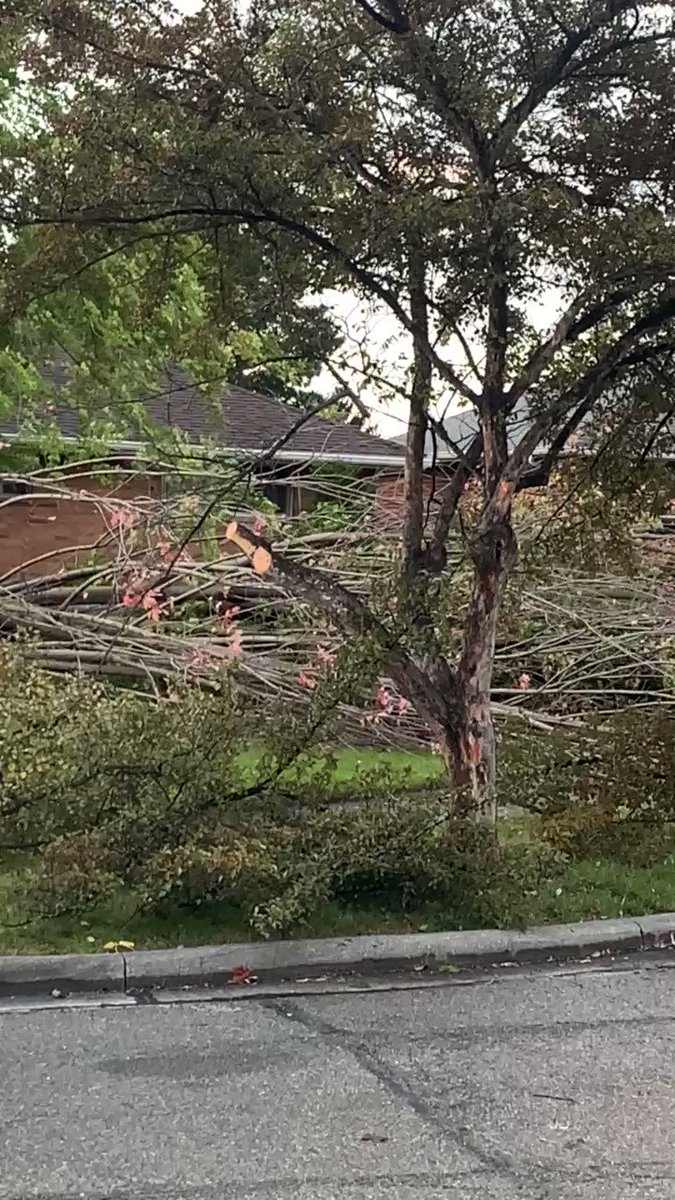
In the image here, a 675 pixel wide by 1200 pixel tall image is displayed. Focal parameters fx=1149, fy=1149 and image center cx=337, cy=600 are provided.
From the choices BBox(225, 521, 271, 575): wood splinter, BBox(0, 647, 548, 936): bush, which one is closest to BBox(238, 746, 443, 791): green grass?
BBox(0, 647, 548, 936): bush

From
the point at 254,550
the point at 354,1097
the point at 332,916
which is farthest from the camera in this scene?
the point at 254,550

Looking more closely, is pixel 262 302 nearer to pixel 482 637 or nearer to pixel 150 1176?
pixel 482 637

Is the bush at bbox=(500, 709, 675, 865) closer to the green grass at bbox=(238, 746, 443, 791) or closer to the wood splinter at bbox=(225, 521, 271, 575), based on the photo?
the green grass at bbox=(238, 746, 443, 791)

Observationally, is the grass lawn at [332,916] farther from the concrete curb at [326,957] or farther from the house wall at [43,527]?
the house wall at [43,527]

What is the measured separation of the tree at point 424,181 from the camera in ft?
18.9

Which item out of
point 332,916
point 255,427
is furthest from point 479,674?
point 255,427

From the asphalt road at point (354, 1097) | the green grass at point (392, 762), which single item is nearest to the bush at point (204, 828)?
the asphalt road at point (354, 1097)

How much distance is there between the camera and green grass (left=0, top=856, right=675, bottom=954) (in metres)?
5.68

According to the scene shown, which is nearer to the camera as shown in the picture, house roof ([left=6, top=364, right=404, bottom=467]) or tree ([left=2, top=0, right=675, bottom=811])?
tree ([left=2, top=0, right=675, bottom=811])

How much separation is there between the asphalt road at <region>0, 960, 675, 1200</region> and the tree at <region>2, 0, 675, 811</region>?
1475 mm

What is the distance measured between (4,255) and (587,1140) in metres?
5.72

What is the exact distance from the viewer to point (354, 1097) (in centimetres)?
411

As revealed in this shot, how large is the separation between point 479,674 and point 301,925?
5.69 ft

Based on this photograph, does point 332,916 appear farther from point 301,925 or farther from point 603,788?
point 603,788
